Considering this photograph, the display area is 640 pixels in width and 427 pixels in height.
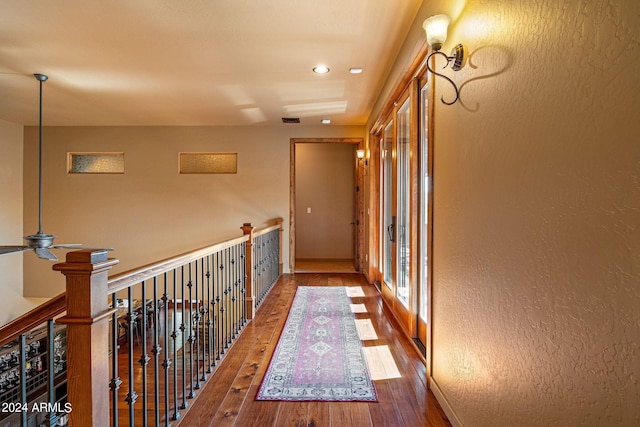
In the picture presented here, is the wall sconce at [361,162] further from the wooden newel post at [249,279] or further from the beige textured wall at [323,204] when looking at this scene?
the wooden newel post at [249,279]

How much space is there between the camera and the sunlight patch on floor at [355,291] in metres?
4.71

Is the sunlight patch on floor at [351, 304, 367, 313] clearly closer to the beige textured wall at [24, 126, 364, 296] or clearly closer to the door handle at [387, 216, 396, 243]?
the door handle at [387, 216, 396, 243]

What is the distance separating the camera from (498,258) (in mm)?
1405

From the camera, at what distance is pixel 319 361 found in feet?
8.71

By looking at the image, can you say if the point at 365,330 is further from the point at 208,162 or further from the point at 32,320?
the point at 208,162

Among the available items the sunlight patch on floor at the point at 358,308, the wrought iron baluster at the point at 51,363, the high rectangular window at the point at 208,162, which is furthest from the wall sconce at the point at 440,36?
the high rectangular window at the point at 208,162

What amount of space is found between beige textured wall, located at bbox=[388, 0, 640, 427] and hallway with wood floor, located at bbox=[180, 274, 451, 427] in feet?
1.20

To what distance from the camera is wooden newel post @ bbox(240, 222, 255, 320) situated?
374 centimetres

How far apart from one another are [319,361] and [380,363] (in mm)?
446

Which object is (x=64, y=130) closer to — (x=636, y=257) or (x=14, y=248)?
(x=14, y=248)

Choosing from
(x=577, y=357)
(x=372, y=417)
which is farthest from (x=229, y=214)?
(x=577, y=357)

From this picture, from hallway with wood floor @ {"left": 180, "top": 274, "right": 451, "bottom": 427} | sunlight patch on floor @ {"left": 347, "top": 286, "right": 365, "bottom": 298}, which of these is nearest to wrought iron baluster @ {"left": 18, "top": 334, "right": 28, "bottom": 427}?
hallway with wood floor @ {"left": 180, "top": 274, "right": 451, "bottom": 427}

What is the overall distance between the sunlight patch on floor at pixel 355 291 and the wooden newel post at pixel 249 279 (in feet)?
4.72

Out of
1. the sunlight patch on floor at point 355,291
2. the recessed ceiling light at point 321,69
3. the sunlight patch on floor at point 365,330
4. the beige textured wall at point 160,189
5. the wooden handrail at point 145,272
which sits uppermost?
the recessed ceiling light at point 321,69
